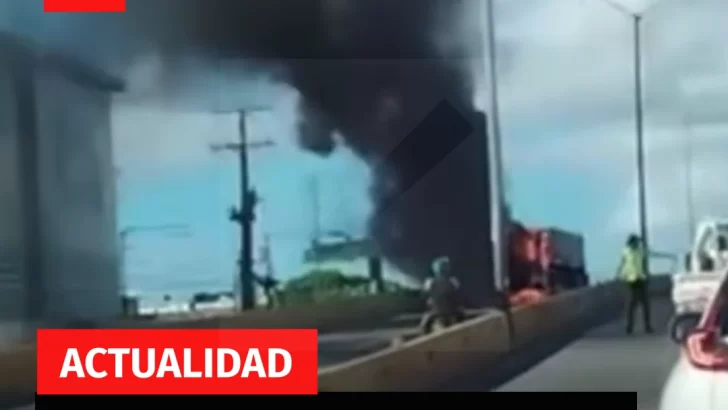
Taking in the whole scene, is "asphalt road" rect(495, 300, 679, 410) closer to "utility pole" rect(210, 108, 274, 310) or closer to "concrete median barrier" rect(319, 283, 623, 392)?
"concrete median barrier" rect(319, 283, 623, 392)

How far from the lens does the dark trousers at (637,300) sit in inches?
187

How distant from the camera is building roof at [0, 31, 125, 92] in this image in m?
4.73

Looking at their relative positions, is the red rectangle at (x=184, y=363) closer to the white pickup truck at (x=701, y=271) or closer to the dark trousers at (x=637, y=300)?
the dark trousers at (x=637, y=300)

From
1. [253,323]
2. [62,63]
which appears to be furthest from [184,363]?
[62,63]

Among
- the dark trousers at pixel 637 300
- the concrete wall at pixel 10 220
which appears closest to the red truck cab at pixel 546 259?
the dark trousers at pixel 637 300

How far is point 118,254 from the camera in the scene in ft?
15.5

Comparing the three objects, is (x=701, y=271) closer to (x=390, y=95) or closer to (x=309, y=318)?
→ (x=390, y=95)

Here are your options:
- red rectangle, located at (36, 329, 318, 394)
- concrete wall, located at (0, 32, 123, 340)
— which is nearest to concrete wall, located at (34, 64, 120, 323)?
concrete wall, located at (0, 32, 123, 340)

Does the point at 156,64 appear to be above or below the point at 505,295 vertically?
above

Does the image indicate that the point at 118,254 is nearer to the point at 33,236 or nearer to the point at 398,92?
the point at 33,236

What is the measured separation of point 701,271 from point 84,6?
197 cm

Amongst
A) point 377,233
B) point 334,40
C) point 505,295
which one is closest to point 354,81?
point 334,40

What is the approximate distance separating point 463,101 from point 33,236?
1327 millimetres

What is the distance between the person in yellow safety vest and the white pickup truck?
0.10 m
